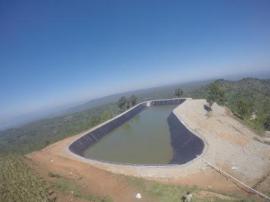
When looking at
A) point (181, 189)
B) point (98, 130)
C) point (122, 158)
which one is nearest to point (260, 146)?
point (181, 189)

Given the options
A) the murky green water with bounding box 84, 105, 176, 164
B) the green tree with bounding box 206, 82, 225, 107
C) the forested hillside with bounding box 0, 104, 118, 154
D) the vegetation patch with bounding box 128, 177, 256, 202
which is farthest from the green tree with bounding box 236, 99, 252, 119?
the vegetation patch with bounding box 128, 177, 256, 202

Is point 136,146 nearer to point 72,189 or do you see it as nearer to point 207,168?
point 207,168

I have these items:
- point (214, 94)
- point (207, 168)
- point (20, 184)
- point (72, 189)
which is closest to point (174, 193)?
point (207, 168)

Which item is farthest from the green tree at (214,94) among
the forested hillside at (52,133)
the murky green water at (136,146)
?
the forested hillside at (52,133)

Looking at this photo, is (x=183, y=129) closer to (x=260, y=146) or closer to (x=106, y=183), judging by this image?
(x=260, y=146)

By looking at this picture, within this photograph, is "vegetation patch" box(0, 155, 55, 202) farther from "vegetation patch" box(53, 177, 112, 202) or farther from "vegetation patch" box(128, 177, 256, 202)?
"vegetation patch" box(128, 177, 256, 202)

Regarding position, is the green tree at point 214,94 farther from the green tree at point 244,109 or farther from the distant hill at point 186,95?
the green tree at point 244,109

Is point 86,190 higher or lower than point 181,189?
higher

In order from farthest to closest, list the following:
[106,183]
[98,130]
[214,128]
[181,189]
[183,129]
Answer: [98,130]
[183,129]
[214,128]
[106,183]
[181,189]
